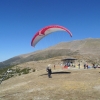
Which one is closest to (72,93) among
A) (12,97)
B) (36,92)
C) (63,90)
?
(63,90)

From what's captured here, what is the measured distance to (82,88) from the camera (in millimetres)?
A: 27203

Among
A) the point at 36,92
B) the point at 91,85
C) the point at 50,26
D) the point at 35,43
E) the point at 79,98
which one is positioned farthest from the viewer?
the point at 35,43

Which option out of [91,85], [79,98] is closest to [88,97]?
[79,98]

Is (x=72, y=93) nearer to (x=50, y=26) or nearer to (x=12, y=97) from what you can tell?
(x=12, y=97)

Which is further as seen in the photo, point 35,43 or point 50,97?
point 35,43

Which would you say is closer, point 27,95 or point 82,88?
point 27,95

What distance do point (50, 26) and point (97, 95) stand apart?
17.9 m

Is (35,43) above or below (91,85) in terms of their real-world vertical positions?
above

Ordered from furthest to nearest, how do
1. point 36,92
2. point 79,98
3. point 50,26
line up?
point 50,26 → point 36,92 → point 79,98

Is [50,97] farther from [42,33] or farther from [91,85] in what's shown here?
[42,33]

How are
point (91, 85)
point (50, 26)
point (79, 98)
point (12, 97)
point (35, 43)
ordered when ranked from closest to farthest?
point (79, 98)
point (12, 97)
point (91, 85)
point (50, 26)
point (35, 43)

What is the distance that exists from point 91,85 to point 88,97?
5974mm

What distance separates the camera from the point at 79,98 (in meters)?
22.9

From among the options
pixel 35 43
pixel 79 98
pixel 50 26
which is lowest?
pixel 79 98
